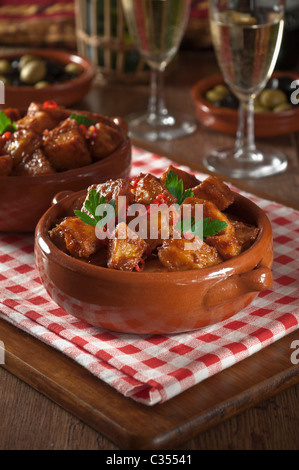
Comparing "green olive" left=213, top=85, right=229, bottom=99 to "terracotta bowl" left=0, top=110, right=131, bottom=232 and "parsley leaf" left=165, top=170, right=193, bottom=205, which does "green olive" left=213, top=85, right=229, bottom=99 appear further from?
"parsley leaf" left=165, top=170, right=193, bottom=205

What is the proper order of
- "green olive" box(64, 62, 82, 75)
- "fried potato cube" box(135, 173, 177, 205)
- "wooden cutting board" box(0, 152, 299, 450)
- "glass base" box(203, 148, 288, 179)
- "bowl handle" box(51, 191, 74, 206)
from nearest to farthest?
"wooden cutting board" box(0, 152, 299, 450), "fried potato cube" box(135, 173, 177, 205), "bowl handle" box(51, 191, 74, 206), "glass base" box(203, 148, 288, 179), "green olive" box(64, 62, 82, 75)

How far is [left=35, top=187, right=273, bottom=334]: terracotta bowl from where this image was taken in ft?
3.60

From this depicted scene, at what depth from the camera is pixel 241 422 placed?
3.50 feet

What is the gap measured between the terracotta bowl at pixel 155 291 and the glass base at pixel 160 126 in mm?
1072

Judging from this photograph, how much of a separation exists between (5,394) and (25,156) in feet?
1.72

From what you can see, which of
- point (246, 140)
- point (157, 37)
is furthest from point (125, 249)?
point (157, 37)

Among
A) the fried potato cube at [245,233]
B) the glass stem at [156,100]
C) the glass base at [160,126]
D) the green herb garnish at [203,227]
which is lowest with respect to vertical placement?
the glass base at [160,126]

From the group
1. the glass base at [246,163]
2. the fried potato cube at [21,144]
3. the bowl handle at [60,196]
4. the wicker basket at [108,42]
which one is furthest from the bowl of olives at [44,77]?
the bowl handle at [60,196]

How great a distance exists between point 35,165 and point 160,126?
88 centimetres

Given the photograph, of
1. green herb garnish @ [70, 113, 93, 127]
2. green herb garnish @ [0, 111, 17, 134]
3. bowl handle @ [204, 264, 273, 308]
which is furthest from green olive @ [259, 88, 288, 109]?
bowl handle @ [204, 264, 273, 308]

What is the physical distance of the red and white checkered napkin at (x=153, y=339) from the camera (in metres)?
1.08

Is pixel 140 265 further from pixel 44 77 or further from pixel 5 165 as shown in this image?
pixel 44 77

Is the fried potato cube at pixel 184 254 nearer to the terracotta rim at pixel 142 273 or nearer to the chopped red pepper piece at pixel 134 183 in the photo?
the terracotta rim at pixel 142 273
